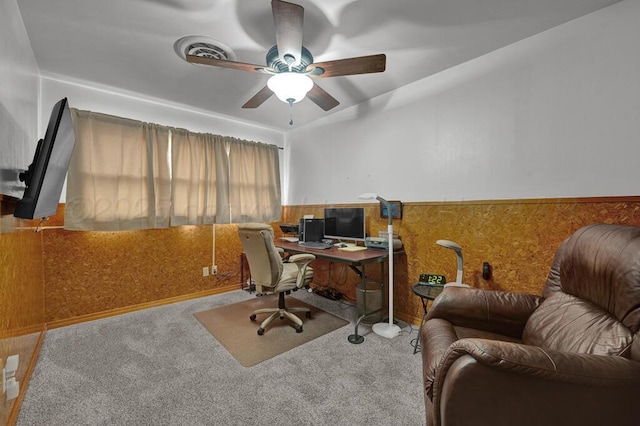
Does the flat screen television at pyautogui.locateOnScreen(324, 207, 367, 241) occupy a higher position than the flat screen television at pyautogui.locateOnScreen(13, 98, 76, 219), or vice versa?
the flat screen television at pyautogui.locateOnScreen(13, 98, 76, 219)

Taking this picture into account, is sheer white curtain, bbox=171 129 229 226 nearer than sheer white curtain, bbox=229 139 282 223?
Yes

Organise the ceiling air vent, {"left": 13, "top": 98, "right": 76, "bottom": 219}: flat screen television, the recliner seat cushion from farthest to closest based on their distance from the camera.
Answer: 1. the ceiling air vent
2. {"left": 13, "top": 98, "right": 76, "bottom": 219}: flat screen television
3. the recliner seat cushion

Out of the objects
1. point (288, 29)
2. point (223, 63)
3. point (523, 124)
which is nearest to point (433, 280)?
point (523, 124)

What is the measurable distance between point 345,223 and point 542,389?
2450 millimetres

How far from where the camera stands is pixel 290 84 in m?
1.87

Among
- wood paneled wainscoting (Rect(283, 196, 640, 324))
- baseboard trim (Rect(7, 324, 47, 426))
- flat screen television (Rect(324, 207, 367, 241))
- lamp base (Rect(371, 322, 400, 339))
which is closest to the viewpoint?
baseboard trim (Rect(7, 324, 47, 426))

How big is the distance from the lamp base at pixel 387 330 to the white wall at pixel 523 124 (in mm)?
1303

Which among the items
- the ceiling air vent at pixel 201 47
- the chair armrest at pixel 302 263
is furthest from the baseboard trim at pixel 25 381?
the ceiling air vent at pixel 201 47

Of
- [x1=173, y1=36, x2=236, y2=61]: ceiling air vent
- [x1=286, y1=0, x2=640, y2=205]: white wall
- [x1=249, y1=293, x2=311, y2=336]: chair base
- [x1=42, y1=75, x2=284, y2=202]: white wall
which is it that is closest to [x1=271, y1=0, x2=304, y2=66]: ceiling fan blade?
[x1=173, y1=36, x2=236, y2=61]: ceiling air vent

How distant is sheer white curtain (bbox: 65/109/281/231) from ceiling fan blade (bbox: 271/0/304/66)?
218cm

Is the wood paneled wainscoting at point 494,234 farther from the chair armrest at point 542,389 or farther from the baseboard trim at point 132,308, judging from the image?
the baseboard trim at point 132,308

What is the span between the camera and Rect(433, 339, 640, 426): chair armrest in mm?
882

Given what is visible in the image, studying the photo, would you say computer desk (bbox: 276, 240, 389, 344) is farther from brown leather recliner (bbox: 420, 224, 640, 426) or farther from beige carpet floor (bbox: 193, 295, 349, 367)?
brown leather recliner (bbox: 420, 224, 640, 426)

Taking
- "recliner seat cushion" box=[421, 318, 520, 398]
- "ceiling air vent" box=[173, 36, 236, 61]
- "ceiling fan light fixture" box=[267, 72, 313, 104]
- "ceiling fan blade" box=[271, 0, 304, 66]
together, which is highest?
"ceiling air vent" box=[173, 36, 236, 61]
